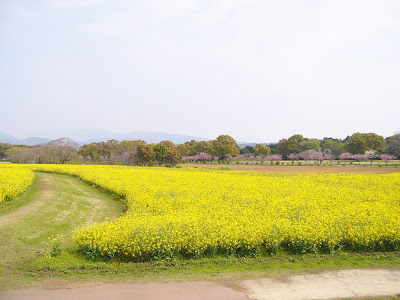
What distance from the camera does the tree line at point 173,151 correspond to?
54812mm

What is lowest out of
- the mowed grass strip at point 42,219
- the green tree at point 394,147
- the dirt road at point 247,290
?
the dirt road at point 247,290

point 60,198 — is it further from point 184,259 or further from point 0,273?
point 184,259

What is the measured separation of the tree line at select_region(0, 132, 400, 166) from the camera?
5481 cm

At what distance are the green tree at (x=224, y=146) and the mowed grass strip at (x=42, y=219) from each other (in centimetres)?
6501

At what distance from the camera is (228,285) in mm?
6645

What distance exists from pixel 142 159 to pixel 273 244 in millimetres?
51695

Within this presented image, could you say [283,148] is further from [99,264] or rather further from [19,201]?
[99,264]

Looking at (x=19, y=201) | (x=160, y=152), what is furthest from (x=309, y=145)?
(x=19, y=201)

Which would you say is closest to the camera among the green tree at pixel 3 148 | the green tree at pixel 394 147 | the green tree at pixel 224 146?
the green tree at pixel 394 147

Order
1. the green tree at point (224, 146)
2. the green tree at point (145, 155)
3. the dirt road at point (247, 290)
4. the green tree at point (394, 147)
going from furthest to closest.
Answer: the green tree at point (224, 146) → the green tree at point (394, 147) → the green tree at point (145, 155) → the dirt road at point (247, 290)

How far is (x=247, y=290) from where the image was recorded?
642cm

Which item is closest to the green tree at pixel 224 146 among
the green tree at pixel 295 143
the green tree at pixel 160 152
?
the green tree at pixel 295 143

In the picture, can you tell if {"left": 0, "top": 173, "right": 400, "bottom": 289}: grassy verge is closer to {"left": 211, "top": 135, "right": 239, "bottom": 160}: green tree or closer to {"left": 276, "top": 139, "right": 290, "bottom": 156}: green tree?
{"left": 211, "top": 135, "right": 239, "bottom": 160}: green tree

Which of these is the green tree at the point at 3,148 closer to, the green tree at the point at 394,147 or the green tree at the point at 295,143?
the green tree at the point at 295,143
